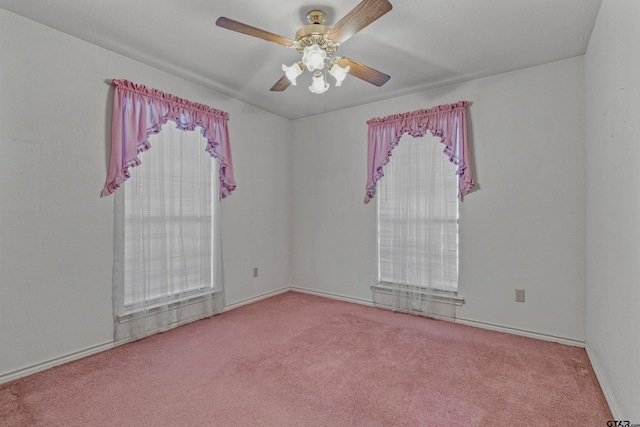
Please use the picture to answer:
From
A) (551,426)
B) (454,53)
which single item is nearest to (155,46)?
(454,53)

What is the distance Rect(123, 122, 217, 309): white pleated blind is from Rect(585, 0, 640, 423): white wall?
3.36 metres

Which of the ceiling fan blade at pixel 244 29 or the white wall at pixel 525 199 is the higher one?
the ceiling fan blade at pixel 244 29

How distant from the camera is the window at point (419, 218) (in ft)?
11.0

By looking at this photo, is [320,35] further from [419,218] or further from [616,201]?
[419,218]

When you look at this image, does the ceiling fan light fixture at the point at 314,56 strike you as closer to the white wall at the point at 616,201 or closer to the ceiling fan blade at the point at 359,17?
the ceiling fan blade at the point at 359,17

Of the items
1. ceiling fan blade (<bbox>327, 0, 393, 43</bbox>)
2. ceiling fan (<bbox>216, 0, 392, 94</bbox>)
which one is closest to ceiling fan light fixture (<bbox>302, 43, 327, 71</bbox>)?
ceiling fan (<bbox>216, 0, 392, 94</bbox>)

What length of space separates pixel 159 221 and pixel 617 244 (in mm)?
3446

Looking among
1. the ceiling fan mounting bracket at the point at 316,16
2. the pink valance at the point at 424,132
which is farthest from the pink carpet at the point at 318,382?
the ceiling fan mounting bracket at the point at 316,16

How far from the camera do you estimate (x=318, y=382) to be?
215cm

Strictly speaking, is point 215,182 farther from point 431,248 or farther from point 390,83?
point 431,248

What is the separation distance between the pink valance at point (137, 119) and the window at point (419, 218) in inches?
85.3

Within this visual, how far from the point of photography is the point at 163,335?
293 centimetres

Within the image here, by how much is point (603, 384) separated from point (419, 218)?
6.39ft

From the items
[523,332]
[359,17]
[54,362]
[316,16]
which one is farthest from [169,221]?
[523,332]
